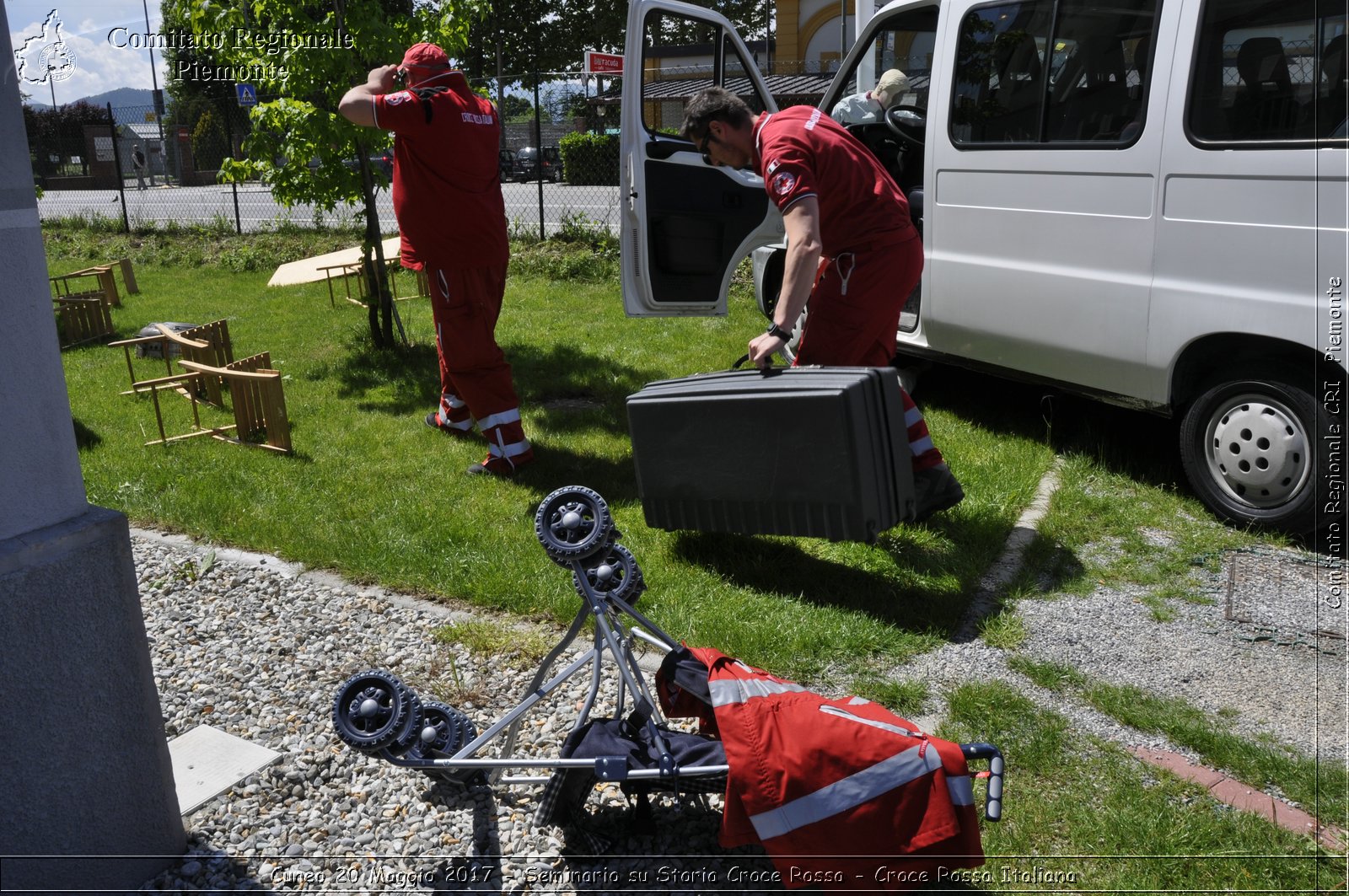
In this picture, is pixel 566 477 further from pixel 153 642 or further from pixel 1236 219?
pixel 1236 219

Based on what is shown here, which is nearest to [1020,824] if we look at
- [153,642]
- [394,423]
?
[153,642]

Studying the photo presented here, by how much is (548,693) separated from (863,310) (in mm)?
2429

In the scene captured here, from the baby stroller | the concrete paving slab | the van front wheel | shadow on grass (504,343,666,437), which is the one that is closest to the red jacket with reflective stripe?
the baby stroller

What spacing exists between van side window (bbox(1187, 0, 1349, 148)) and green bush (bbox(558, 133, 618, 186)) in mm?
12602

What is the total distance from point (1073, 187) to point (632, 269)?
260 cm

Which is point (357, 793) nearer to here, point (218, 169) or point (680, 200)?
point (680, 200)

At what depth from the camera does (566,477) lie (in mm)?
5699

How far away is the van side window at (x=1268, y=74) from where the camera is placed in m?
3.96

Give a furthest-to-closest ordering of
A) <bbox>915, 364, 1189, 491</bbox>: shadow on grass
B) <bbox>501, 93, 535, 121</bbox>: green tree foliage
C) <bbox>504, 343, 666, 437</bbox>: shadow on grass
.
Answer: <bbox>501, 93, 535, 121</bbox>: green tree foliage
<bbox>504, 343, 666, 437</bbox>: shadow on grass
<bbox>915, 364, 1189, 491</bbox>: shadow on grass

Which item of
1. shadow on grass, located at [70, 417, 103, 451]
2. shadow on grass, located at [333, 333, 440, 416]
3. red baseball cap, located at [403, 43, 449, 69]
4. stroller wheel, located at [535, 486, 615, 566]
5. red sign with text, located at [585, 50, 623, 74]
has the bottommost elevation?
shadow on grass, located at [70, 417, 103, 451]

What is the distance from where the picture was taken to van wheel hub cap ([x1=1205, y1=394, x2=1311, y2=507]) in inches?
171

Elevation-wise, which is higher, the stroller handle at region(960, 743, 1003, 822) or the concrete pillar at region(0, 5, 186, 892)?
the concrete pillar at region(0, 5, 186, 892)

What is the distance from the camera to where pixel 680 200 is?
6.38 metres

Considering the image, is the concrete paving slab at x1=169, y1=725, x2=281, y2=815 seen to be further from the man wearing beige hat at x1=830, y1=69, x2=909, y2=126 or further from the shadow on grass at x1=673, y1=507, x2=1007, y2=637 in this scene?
the man wearing beige hat at x1=830, y1=69, x2=909, y2=126
